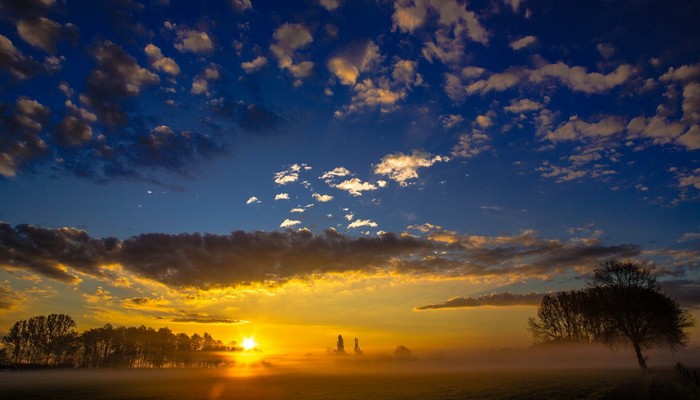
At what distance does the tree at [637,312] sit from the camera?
74.6m

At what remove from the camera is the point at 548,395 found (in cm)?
3828

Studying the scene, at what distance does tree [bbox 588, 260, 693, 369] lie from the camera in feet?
245

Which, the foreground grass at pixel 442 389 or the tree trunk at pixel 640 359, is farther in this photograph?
the tree trunk at pixel 640 359

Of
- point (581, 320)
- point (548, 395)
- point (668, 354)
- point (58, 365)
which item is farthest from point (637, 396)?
point (58, 365)

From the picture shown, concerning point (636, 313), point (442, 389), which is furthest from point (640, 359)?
point (442, 389)

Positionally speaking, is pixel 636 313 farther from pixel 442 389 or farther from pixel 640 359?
pixel 442 389

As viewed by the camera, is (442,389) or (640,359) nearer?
(442,389)

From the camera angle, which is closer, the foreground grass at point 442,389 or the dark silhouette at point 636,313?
the foreground grass at point 442,389

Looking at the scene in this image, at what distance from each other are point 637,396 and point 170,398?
53349 mm

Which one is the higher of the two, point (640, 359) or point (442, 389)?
point (442, 389)

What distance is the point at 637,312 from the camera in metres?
75.1

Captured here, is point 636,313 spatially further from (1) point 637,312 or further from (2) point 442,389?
(2) point 442,389

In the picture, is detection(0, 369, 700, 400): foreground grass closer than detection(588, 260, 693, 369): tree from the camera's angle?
Yes

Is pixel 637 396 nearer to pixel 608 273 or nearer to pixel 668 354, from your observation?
pixel 608 273
